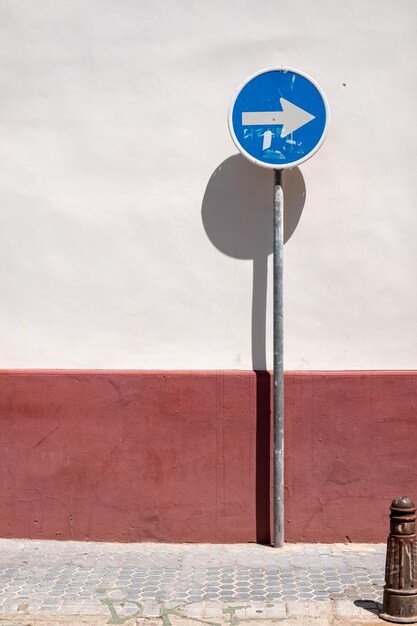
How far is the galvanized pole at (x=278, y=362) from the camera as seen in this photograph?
6.57m

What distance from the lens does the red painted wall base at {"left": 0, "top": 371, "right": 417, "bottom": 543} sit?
668 centimetres

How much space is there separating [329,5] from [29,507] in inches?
173

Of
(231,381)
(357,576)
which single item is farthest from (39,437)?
(357,576)

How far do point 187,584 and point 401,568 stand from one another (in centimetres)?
141

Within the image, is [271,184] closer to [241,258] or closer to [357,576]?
[241,258]

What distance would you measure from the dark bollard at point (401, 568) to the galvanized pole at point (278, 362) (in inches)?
55.7

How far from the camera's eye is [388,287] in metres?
6.79

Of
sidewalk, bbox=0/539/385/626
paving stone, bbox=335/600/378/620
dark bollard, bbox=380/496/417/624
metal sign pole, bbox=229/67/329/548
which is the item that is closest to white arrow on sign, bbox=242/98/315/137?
metal sign pole, bbox=229/67/329/548

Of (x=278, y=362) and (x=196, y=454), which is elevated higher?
(x=278, y=362)

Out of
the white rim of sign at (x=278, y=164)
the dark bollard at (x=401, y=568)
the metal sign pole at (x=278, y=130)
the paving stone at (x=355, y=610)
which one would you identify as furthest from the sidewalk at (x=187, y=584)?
the white rim of sign at (x=278, y=164)

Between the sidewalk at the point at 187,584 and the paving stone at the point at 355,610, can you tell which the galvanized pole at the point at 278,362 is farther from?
the paving stone at the point at 355,610

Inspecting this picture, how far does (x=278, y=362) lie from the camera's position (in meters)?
6.58

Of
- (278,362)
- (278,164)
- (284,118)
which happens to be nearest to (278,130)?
(284,118)

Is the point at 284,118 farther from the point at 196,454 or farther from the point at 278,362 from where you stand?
the point at 196,454
